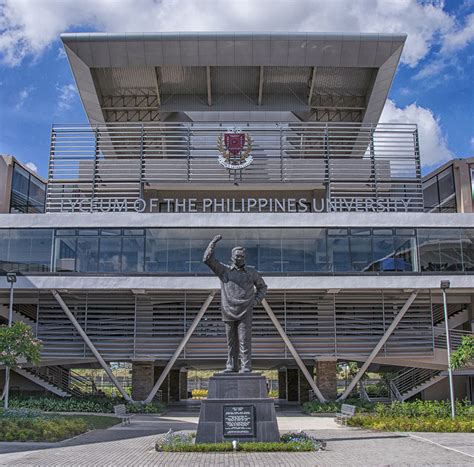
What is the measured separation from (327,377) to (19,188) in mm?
22832

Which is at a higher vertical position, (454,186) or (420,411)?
(454,186)

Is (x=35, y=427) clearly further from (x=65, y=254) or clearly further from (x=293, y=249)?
(x=293, y=249)

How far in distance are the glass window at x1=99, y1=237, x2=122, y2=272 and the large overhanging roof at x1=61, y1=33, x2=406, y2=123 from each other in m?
12.1

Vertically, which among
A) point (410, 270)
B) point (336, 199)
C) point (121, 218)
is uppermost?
point (336, 199)

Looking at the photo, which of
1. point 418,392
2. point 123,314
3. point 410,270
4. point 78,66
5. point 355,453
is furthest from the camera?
point 78,66

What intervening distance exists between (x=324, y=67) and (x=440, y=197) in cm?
1053

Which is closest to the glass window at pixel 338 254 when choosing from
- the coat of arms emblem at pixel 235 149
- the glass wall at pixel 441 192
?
the coat of arms emblem at pixel 235 149

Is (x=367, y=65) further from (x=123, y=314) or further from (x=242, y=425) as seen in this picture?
(x=242, y=425)

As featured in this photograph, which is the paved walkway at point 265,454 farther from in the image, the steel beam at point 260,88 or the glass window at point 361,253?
the steel beam at point 260,88

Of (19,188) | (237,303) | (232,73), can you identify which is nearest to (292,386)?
(232,73)

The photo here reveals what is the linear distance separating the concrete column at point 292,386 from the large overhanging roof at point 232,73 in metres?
15.6

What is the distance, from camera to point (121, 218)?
92.0 feet

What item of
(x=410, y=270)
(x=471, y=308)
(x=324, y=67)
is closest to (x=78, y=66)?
(x=324, y=67)

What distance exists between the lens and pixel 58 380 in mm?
33250
